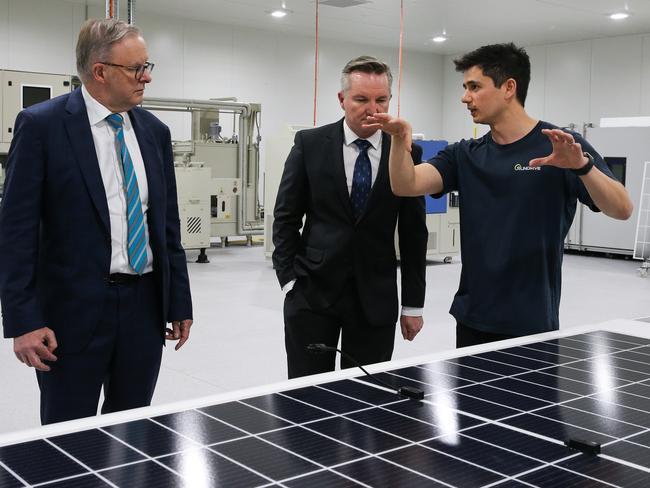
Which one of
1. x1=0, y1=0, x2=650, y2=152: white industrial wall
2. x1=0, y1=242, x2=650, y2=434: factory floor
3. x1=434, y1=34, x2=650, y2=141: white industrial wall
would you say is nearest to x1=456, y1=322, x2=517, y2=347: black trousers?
x1=0, y1=242, x2=650, y2=434: factory floor

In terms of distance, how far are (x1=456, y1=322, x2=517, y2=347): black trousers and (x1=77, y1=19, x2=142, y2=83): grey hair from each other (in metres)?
1.25

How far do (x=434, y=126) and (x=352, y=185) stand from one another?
45.6 ft

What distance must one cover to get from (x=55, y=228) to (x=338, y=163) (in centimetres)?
91

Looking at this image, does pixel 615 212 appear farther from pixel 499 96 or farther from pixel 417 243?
pixel 417 243

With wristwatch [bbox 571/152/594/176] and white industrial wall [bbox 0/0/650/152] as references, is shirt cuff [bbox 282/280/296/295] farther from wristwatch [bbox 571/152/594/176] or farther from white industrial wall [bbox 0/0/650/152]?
white industrial wall [bbox 0/0/650/152]

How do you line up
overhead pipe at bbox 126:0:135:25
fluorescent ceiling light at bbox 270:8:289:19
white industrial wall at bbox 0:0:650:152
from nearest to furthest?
overhead pipe at bbox 126:0:135:25 → white industrial wall at bbox 0:0:650:152 → fluorescent ceiling light at bbox 270:8:289:19

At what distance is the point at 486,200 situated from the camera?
2.29 metres

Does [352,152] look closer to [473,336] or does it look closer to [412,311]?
[412,311]

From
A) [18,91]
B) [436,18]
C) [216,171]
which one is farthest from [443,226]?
[18,91]

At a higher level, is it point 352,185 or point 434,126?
point 434,126

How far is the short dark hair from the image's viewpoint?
2.29 metres

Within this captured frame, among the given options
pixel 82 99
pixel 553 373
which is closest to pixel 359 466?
pixel 553 373

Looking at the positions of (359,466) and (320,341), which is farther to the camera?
(320,341)


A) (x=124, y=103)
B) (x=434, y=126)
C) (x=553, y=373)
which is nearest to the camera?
(x=553, y=373)
